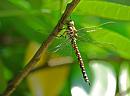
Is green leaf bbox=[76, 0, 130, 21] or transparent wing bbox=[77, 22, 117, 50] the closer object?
green leaf bbox=[76, 0, 130, 21]

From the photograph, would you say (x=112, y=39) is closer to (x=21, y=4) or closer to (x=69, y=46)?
(x=69, y=46)

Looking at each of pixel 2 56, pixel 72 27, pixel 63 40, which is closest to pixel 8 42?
pixel 2 56

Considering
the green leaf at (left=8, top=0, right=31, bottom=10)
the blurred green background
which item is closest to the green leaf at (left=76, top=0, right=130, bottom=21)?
the blurred green background

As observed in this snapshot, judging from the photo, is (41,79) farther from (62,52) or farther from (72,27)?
(72,27)

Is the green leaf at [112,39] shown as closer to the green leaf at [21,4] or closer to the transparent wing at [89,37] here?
the transparent wing at [89,37]

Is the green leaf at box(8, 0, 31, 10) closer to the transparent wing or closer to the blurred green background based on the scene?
the blurred green background

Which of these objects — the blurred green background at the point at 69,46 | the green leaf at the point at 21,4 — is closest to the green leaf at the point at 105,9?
the blurred green background at the point at 69,46

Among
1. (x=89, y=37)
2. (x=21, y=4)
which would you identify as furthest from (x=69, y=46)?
(x=21, y=4)
